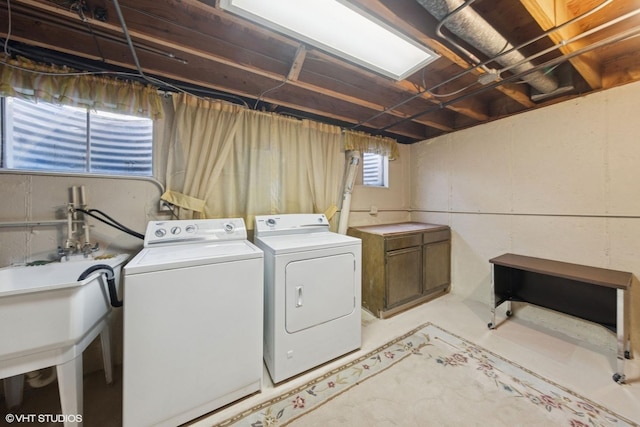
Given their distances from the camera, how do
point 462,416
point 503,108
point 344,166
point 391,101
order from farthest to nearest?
point 344,166
point 503,108
point 391,101
point 462,416

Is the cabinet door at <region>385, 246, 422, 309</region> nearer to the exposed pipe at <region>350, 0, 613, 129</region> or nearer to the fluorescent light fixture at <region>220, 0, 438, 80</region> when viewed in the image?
the exposed pipe at <region>350, 0, 613, 129</region>

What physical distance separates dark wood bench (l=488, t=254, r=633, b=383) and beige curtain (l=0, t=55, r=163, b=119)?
3542 mm

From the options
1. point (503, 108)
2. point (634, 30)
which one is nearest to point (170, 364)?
point (634, 30)

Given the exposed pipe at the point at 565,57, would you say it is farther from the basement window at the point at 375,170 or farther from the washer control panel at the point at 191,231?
the washer control panel at the point at 191,231

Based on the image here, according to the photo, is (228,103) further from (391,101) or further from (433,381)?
(433,381)

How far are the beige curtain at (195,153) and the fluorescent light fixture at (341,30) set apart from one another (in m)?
1.07

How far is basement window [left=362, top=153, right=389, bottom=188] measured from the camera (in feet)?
11.0

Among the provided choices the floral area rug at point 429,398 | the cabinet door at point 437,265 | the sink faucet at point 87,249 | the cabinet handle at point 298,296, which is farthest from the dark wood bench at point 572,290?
the sink faucet at point 87,249

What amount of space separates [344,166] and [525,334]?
103 inches

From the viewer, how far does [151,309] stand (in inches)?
48.4

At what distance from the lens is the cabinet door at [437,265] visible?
114 inches

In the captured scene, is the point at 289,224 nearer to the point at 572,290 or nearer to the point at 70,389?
the point at 70,389

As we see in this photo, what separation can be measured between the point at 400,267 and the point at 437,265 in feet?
2.53

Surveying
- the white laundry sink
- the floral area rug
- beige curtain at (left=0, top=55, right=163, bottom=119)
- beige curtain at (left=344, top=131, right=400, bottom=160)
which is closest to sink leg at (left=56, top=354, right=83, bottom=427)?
the white laundry sink
